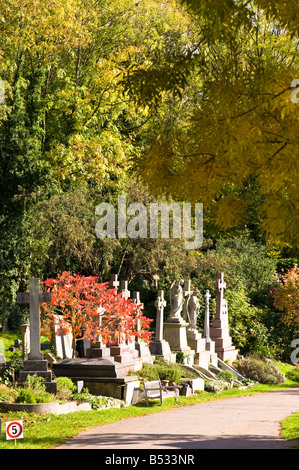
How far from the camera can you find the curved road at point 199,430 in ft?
31.7

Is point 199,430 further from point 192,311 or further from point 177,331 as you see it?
point 192,311

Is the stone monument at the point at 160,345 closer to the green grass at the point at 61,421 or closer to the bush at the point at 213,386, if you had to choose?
the bush at the point at 213,386

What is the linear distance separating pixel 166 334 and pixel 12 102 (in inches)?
343

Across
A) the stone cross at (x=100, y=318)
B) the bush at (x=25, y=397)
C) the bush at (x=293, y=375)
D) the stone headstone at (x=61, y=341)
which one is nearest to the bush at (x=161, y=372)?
the stone cross at (x=100, y=318)

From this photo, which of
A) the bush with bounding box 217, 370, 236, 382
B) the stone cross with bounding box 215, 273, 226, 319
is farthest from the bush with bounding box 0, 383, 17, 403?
the stone cross with bounding box 215, 273, 226, 319

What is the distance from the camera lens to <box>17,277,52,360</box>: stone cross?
1329 cm

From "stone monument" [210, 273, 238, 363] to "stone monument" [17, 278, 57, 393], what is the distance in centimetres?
1060

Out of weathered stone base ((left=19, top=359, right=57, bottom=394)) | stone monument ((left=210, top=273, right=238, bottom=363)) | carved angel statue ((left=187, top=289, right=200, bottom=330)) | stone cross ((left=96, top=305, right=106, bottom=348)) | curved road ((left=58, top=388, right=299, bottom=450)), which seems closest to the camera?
curved road ((left=58, top=388, right=299, bottom=450))

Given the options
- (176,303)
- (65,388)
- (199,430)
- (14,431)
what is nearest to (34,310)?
(65,388)

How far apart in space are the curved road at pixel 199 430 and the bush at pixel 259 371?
5897mm

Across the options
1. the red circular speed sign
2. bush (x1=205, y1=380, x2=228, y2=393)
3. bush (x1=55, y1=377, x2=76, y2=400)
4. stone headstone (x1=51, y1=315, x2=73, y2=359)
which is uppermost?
stone headstone (x1=51, y1=315, x2=73, y2=359)

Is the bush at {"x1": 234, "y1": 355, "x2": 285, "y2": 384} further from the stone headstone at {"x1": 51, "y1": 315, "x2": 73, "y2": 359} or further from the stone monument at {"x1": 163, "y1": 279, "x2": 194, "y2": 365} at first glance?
the stone headstone at {"x1": 51, "y1": 315, "x2": 73, "y2": 359}

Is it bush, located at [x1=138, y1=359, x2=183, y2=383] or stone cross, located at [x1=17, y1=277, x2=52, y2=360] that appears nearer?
stone cross, located at [x1=17, y1=277, x2=52, y2=360]

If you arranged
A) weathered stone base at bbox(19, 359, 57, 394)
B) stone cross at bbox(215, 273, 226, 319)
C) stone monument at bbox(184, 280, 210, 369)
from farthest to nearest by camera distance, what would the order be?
stone cross at bbox(215, 273, 226, 319), stone monument at bbox(184, 280, 210, 369), weathered stone base at bbox(19, 359, 57, 394)
